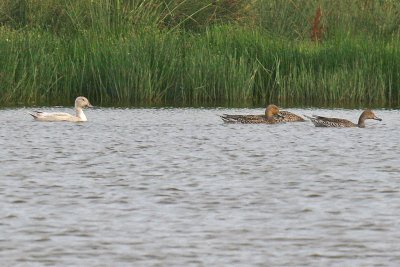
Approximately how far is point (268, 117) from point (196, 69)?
3987 millimetres

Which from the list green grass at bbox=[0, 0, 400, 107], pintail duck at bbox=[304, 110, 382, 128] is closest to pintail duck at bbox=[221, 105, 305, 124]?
pintail duck at bbox=[304, 110, 382, 128]

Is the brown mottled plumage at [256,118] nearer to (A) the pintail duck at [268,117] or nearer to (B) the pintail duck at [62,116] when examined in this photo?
(A) the pintail duck at [268,117]

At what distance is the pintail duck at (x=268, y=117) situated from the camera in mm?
21047

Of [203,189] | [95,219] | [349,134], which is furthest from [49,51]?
[95,219]

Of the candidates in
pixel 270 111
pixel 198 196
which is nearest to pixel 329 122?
pixel 270 111

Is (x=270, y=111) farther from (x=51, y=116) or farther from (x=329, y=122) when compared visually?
(x=51, y=116)

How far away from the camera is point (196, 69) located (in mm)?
25125

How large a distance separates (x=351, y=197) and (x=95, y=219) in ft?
9.15

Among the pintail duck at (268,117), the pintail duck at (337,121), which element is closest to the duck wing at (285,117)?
the pintail duck at (268,117)

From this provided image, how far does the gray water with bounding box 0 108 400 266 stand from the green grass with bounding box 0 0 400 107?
477 cm

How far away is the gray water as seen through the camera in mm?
9086

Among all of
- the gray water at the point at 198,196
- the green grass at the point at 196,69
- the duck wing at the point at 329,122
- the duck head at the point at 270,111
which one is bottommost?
the gray water at the point at 198,196

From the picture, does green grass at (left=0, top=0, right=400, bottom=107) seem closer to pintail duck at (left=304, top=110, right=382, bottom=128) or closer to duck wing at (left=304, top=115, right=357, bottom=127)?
pintail duck at (left=304, top=110, right=382, bottom=128)

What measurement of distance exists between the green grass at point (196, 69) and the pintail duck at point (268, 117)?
3.33m
